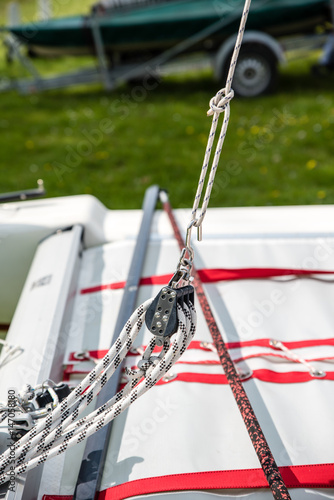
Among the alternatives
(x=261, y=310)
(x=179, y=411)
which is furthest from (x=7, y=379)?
(x=261, y=310)

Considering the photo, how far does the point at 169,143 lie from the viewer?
4129mm

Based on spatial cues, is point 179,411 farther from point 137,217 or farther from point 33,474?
point 137,217

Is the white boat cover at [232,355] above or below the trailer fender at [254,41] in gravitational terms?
below

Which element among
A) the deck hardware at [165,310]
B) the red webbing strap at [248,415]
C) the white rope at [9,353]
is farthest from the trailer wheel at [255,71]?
the deck hardware at [165,310]

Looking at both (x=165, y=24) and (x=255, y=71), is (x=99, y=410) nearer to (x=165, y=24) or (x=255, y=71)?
(x=255, y=71)

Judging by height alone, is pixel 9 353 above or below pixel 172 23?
below

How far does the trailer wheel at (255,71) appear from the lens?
15.3 ft

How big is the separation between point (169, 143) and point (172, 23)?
135cm

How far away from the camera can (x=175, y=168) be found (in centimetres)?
378

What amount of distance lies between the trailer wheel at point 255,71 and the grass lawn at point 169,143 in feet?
0.38

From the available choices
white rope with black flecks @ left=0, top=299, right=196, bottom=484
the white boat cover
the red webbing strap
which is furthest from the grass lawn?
white rope with black flecks @ left=0, top=299, right=196, bottom=484

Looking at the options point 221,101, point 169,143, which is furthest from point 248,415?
point 169,143

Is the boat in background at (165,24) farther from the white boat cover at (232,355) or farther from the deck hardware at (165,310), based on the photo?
the deck hardware at (165,310)

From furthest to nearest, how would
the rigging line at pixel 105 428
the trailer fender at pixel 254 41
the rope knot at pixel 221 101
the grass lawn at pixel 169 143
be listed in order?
the trailer fender at pixel 254 41 → the grass lawn at pixel 169 143 → the rigging line at pixel 105 428 → the rope knot at pixel 221 101
